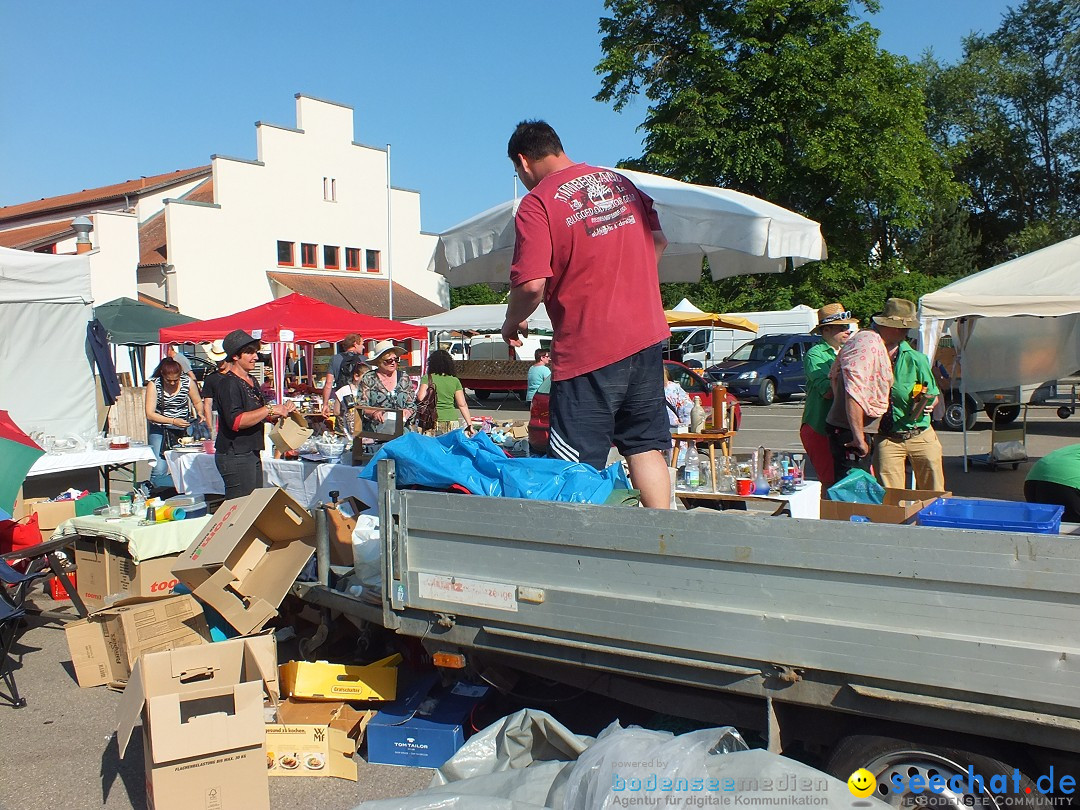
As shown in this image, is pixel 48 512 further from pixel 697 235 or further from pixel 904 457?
pixel 904 457

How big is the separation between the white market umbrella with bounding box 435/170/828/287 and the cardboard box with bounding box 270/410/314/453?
6.88 ft

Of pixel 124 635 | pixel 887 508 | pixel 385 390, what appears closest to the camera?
pixel 887 508

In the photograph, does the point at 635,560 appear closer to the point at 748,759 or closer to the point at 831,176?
the point at 748,759

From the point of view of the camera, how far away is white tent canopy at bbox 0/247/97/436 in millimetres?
8883

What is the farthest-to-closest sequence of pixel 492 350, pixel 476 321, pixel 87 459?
pixel 492 350 < pixel 476 321 < pixel 87 459

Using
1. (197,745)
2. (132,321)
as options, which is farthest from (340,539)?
(132,321)

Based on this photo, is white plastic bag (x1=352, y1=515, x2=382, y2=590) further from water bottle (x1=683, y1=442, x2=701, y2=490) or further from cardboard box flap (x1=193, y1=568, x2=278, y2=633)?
water bottle (x1=683, y1=442, x2=701, y2=490)

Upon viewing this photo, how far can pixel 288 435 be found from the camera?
24.7 feet

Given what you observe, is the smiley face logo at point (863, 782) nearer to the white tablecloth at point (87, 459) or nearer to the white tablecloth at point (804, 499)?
the white tablecloth at point (804, 499)

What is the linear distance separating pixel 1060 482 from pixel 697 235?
2.39 metres

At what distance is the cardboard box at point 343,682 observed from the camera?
153 inches

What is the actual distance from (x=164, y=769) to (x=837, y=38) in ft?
85.3

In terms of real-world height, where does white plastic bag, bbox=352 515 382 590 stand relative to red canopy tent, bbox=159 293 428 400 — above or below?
below

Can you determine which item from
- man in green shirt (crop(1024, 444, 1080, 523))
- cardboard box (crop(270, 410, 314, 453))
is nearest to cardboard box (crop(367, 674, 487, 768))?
man in green shirt (crop(1024, 444, 1080, 523))
